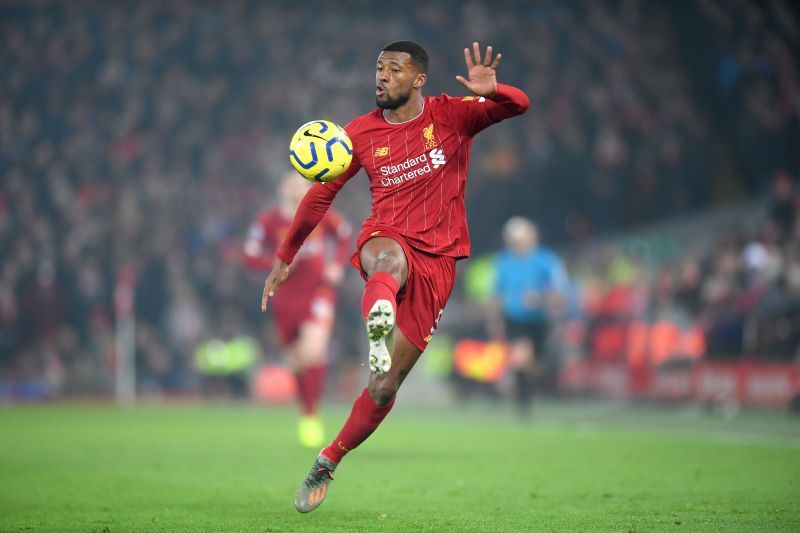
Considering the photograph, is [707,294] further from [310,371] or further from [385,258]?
[385,258]

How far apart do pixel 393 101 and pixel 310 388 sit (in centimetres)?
619

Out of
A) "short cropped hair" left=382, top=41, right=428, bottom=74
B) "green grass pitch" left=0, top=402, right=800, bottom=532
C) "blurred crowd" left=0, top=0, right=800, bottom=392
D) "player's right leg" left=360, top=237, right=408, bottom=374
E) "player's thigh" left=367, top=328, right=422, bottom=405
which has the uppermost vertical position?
"blurred crowd" left=0, top=0, right=800, bottom=392

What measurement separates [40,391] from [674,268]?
12.3 meters

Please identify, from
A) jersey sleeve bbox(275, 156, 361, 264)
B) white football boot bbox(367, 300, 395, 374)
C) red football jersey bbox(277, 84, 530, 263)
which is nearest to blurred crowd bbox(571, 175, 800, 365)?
red football jersey bbox(277, 84, 530, 263)

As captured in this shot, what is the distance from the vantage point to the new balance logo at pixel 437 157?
6895 mm

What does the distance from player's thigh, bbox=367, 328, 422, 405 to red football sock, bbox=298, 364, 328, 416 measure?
19.4 feet

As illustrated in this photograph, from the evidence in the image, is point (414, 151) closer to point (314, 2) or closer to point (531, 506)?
point (531, 506)

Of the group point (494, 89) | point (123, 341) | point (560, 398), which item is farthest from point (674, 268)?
point (494, 89)

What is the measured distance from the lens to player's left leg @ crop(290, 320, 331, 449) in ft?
41.0

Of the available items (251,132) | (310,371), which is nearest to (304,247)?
(310,371)

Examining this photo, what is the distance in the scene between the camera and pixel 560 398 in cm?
2020

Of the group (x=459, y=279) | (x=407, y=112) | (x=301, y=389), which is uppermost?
(x=459, y=279)

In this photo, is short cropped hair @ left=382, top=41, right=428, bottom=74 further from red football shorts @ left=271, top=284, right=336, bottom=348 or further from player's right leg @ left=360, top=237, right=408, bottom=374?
red football shorts @ left=271, top=284, right=336, bottom=348

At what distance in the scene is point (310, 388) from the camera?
1262 centimetres
